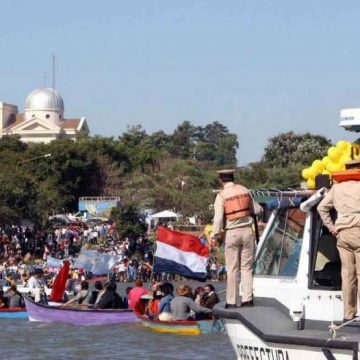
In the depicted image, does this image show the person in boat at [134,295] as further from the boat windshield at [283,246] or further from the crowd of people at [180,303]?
the boat windshield at [283,246]

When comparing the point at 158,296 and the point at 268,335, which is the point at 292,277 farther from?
the point at 158,296

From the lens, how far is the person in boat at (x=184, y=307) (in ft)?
83.7

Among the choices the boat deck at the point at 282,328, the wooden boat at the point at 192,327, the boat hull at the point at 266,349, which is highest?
the wooden boat at the point at 192,327

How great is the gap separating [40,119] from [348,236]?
164m

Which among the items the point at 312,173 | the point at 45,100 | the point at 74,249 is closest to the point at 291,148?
the point at 74,249

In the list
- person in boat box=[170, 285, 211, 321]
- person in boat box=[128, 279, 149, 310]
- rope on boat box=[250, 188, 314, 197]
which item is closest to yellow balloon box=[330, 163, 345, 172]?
rope on boat box=[250, 188, 314, 197]

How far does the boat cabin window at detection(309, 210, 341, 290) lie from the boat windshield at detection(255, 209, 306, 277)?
347 millimetres

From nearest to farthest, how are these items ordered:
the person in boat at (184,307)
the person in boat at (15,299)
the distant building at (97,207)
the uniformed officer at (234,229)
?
the uniformed officer at (234,229)
the person in boat at (184,307)
the person in boat at (15,299)
the distant building at (97,207)

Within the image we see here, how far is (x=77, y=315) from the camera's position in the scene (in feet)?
→ 94.3

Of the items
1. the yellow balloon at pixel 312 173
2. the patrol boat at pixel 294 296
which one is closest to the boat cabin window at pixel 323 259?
the patrol boat at pixel 294 296

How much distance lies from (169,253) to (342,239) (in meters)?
18.5

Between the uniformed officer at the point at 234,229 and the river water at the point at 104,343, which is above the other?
the uniformed officer at the point at 234,229

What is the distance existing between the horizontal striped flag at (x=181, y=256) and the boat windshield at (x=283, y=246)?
16347mm

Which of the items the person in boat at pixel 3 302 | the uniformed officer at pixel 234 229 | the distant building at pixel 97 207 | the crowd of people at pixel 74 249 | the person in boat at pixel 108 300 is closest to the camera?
the uniformed officer at pixel 234 229
